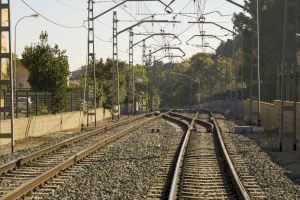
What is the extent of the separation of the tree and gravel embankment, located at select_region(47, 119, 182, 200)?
51.0ft

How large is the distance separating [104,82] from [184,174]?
139 feet

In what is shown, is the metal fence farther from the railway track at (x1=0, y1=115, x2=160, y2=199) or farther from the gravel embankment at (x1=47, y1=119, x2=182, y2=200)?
the gravel embankment at (x1=47, y1=119, x2=182, y2=200)

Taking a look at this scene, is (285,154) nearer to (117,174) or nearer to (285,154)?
(285,154)

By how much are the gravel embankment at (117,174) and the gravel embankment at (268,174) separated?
2.79 metres

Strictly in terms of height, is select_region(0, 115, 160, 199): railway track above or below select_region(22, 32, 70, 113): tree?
below

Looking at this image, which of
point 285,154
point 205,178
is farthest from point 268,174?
point 285,154

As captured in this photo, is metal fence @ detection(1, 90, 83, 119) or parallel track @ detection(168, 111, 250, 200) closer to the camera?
parallel track @ detection(168, 111, 250, 200)

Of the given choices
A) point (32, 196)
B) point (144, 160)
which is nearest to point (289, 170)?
point (144, 160)

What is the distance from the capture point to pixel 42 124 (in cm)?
3247

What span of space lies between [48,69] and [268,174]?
25.1m

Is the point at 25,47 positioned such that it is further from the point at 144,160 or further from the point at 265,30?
the point at 265,30

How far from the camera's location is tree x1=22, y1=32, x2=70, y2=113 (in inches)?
1485

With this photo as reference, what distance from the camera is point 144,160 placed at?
1845 centimetres

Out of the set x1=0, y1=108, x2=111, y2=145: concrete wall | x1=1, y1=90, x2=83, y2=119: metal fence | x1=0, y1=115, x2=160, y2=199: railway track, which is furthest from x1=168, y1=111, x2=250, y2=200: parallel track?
x1=1, y1=90, x2=83, y2=119: metal fence
